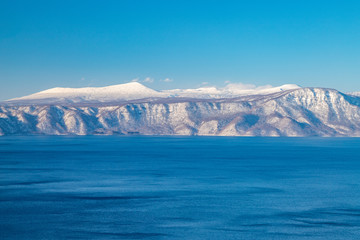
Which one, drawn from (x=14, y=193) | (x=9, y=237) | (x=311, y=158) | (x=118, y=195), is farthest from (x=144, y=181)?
Result: (x=311, y=158)

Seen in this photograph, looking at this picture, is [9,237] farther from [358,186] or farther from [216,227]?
[358,186]

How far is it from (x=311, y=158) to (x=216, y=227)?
4517 inches

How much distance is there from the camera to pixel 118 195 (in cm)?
9250

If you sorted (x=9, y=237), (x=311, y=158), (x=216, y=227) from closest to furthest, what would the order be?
(x=9, y=237) → (x=216, y=227) → (x=311, y=158)

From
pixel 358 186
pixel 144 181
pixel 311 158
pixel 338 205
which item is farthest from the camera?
pixel 311 158

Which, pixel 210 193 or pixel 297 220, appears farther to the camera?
pixel 210 193

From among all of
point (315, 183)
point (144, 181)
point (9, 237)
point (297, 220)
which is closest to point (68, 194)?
point (144, 181)

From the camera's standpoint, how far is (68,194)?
92.9m

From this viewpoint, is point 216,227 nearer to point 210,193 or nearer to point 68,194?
point 210,193

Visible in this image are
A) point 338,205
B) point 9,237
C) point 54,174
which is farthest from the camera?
point 54,174

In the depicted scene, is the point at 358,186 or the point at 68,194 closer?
the point at 68,194

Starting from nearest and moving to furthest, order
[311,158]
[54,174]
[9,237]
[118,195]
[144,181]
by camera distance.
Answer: [9,237], [118,195], [144,181], [54,174], [311,158]

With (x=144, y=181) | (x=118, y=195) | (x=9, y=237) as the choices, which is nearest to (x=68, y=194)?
(x=118, y=195)

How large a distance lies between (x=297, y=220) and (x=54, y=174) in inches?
2649
